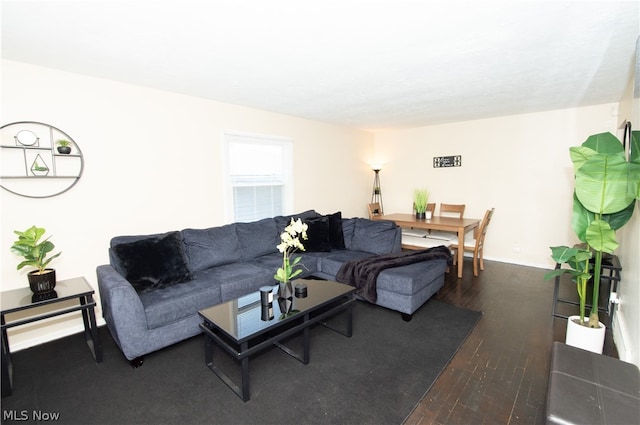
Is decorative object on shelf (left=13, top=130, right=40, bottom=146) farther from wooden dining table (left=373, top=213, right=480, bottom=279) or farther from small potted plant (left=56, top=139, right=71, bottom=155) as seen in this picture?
wooden dining table (left=373, top=213, right=480, bottom=279)

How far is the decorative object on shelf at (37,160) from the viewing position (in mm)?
2422

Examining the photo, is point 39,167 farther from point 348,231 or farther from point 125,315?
point 348,231

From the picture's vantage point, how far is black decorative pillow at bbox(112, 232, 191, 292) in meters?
2.61

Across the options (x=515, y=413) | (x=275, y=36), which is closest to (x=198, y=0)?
(x=275, y=36)

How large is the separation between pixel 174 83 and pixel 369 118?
285 centimetres

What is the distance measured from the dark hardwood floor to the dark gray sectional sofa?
1.97 feet

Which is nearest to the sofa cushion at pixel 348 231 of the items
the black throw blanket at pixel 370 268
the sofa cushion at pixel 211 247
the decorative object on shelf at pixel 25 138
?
the black throw blanket at pixel 370 268

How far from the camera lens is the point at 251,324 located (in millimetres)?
2055

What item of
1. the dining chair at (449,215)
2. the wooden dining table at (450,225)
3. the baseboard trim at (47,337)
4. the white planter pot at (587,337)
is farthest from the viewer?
the dining chair at (449,215)

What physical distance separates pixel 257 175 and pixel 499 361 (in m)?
3.49

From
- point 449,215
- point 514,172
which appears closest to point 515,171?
point 514,172

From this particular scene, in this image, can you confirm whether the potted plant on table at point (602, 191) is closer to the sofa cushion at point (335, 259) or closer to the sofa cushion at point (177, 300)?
the sofa cushion at point (335, 259)

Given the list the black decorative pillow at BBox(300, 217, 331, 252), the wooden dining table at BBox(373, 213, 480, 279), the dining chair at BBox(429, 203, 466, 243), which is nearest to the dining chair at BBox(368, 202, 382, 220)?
the wooden dining table at BBox(373, 213, 480, 279)

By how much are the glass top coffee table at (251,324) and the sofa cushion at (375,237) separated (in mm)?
1339
